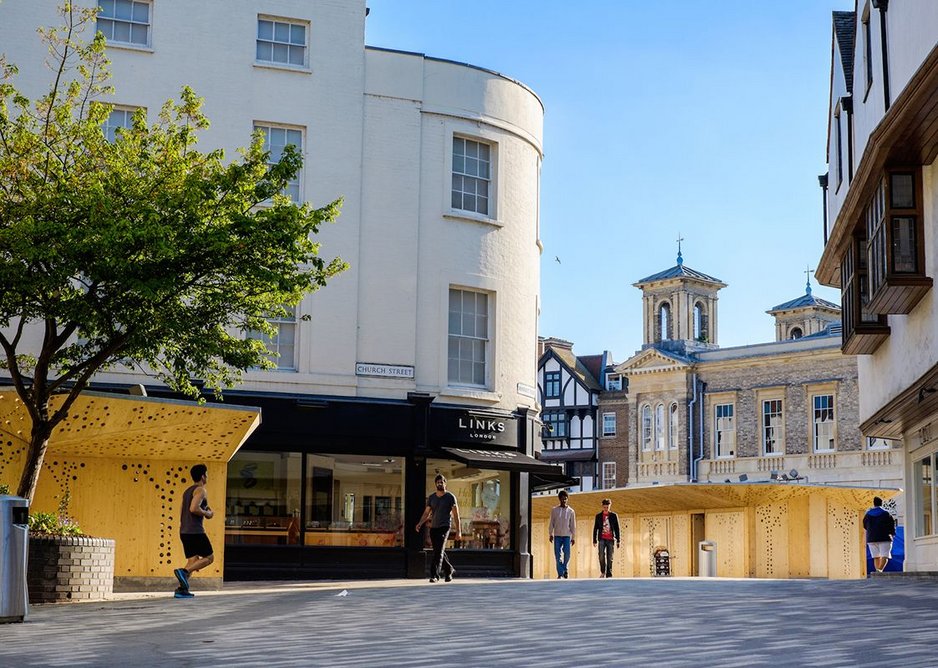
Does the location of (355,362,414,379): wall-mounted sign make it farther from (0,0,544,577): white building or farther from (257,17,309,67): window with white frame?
(257,17,309,67): window with white frame

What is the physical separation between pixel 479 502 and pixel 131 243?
12857 mm

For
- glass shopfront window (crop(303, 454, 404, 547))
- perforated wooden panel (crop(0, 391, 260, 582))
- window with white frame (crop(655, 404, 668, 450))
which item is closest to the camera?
perforated wooden panel (crop(0, 391, 260, 582))

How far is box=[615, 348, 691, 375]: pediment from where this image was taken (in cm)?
6931

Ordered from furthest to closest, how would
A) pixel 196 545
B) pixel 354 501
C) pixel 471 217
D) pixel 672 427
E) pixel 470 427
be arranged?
1. pixel 672 427
2. pixel 471 217
3. pixel 470 427
4. pixel 354 501
5. pixel 196 545

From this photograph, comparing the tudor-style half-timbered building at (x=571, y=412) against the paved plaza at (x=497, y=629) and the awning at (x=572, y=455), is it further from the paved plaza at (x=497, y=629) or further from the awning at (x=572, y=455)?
the paved plaza at (x=497, y=629)

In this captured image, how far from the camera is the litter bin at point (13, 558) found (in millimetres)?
13500

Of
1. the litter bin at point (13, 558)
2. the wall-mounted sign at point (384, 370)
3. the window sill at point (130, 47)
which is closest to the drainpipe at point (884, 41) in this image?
the wall-mounted sign at point (384, 370)

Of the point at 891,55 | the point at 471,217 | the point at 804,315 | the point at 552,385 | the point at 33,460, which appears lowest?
the point at 33,460

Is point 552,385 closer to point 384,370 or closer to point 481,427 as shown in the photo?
point 481,427

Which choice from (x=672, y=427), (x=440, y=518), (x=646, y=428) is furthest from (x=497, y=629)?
(x=646, y=428)

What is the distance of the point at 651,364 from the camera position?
232 ft

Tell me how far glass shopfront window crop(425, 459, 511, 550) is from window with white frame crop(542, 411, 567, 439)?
5086 cm

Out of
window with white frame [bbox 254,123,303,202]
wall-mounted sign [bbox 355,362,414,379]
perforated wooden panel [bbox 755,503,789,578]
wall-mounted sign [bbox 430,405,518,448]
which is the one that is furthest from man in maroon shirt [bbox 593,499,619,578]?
→ perforated wooden panel [bbox 755,503,789,578]

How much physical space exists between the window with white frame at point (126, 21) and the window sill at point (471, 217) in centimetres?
695
